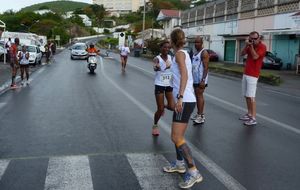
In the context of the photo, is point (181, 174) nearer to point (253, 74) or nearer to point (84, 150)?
point (84, 150)

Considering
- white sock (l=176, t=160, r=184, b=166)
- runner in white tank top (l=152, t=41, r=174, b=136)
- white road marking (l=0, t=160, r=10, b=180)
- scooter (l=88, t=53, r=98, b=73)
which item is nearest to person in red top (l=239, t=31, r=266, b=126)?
runner in white tank top (l=152, t=41, r=174, b=136)

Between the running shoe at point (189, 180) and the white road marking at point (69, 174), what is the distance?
1067mm

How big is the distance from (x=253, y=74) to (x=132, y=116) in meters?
2.80

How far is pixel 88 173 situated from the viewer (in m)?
6.05

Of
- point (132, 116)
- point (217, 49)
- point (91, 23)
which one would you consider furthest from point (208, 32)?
point (91, 23)

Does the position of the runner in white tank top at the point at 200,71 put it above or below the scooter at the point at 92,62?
above

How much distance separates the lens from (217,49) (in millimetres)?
51531

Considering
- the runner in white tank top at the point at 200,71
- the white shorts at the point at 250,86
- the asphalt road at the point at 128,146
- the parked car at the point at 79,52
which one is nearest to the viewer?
the asphalt road at the point at 128,146

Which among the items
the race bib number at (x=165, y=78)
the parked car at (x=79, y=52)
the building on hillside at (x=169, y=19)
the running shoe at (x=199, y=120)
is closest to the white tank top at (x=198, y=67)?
the running shoe at (x=199, y=120)

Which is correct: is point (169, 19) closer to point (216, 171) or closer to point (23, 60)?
point (23, 60)

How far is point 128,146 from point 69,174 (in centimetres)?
176

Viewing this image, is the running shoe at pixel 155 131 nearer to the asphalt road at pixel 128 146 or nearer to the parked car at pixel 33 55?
the asphalt road at pixel 128 146

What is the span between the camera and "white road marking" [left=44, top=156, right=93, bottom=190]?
218 inches

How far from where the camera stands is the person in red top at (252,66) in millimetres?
9734
